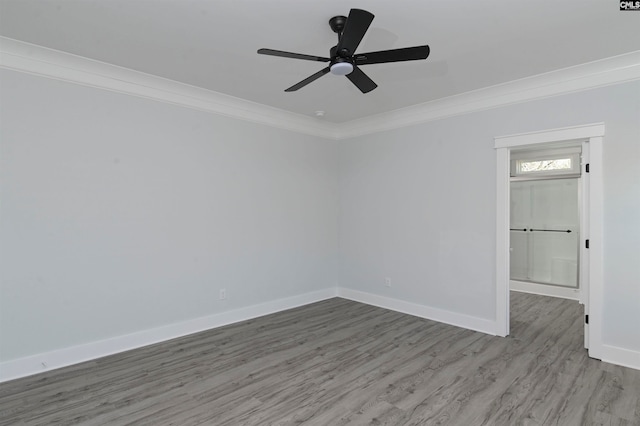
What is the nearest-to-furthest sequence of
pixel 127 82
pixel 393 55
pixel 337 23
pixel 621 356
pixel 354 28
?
pixel 354 28 → pixel 393 55 → pixel 337 23 → pixel 621 356 → pixel 127 82

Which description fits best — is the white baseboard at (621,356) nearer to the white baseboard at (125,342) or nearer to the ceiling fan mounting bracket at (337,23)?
the white baseboard at (125,342)

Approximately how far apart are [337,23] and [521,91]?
2.37 m

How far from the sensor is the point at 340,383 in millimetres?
2791

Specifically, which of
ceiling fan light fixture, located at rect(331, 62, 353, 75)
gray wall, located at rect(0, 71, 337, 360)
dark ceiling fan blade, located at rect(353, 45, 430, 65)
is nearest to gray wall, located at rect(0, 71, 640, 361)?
gray wall, located at rect(0, 71, 337, 360)

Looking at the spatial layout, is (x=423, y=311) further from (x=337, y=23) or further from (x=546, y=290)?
(x=337, y=23)

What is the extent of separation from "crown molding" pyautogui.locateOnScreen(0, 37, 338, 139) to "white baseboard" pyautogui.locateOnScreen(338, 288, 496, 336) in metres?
2.73

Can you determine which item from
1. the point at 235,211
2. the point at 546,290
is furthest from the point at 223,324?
the point at 546,290

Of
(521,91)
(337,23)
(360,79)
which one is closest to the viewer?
(337,23)

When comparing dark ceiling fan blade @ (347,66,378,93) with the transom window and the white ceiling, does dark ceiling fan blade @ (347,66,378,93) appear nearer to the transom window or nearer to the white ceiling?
the white ceiling

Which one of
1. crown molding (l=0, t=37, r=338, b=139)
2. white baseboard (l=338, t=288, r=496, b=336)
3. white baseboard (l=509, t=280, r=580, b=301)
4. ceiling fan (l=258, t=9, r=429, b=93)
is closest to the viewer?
ceiling fan (l=258, t=9, r=429, b=93)

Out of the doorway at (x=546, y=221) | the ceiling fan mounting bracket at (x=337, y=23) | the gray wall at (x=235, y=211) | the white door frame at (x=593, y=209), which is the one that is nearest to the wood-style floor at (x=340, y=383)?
the white door frame at (x=593, y=209)

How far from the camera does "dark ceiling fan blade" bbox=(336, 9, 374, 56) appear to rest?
6.08 feet

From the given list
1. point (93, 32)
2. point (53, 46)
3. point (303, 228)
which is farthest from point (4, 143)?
point (303, 228)

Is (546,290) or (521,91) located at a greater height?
(521,91)
